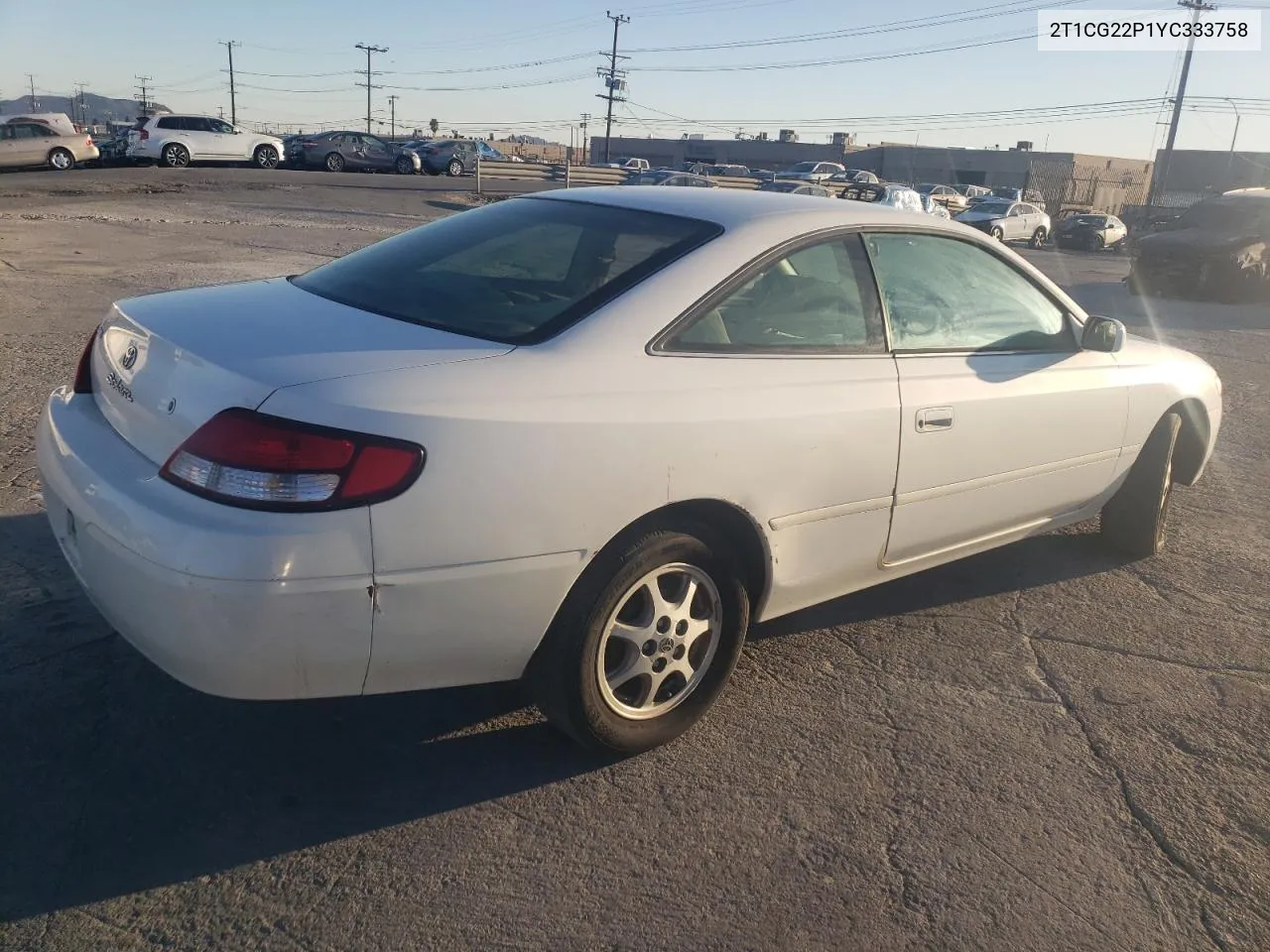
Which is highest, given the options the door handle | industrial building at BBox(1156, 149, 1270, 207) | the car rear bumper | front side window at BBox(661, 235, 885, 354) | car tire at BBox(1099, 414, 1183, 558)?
industrial building at BBox(1156, 149, 1270, 207)

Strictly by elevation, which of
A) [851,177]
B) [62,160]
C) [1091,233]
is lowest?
[1091,233]

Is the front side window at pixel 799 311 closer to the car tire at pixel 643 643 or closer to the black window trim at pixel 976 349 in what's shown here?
the black window trim at pixel 976 349

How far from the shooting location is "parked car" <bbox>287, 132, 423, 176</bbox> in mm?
35719

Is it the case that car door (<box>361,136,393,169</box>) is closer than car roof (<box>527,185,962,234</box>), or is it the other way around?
car roof (<box>527,185,962,234</box>)

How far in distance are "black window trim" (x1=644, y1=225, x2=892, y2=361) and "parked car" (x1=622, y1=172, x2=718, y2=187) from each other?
22889 millimetres

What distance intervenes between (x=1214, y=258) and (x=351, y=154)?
1149 inches

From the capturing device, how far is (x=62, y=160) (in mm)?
28578

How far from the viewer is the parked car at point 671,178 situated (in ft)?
95.3

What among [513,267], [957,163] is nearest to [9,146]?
[513,267]

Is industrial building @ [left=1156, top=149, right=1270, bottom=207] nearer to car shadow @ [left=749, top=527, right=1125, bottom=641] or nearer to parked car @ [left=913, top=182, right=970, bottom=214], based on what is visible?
parked car @ [left=913, top=182, right=970, bottom=214]

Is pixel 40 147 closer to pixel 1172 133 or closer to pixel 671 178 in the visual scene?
pixel 671 178

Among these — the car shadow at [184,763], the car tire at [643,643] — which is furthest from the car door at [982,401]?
the car shadow at [184,763]

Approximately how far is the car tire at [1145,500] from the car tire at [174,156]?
3292cm

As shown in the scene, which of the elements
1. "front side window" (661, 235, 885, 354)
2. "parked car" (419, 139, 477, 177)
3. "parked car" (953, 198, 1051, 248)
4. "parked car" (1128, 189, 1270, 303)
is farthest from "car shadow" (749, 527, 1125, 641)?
"parked car" (419, 139, 477, 177)
